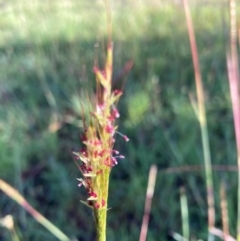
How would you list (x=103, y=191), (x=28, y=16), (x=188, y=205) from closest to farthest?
1. (x=103, y=191)
2. (x=188, y=205)
3. (x=28, y=16)

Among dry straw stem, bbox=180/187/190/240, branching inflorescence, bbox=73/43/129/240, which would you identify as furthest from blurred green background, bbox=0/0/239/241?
branching inflorescence, bbox=73/43/129/240

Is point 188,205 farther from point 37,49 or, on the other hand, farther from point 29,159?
point 37,49

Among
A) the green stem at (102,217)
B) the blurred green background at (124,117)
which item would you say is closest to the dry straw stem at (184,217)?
the blurred green background at (124,117)

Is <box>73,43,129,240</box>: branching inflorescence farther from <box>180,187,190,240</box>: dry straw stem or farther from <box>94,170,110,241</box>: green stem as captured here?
<box>180,187,190,240</box>: dry straw stem

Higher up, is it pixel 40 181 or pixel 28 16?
pixel 28 16

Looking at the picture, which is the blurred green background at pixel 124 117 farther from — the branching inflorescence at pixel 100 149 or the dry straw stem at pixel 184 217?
the branching inflorescence at pixel 100 149

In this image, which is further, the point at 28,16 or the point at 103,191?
the point at 28,16

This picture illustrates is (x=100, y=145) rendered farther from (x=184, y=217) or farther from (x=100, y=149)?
(x=184, y=217)

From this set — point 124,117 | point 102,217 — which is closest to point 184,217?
point 102,217

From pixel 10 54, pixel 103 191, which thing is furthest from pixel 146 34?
pixel 103 191
